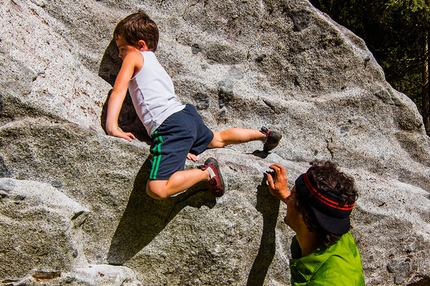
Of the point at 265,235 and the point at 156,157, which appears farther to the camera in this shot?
the point at 265,235

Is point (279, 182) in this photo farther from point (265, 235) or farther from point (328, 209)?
point (328, 209)

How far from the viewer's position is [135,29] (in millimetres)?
3045

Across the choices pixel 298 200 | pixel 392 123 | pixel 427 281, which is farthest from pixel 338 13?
pixel 298 200

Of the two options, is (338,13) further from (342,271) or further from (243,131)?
(342,271)

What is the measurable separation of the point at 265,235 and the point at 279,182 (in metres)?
0.39

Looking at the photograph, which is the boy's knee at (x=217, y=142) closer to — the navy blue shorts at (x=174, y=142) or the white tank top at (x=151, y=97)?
the navy blue shorts at (x=174, y=142)

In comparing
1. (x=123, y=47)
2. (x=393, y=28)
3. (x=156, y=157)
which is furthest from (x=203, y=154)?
(x=393, y=28)

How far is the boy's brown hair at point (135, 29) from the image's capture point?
9.98 feet

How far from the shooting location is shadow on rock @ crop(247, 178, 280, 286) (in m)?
3.09

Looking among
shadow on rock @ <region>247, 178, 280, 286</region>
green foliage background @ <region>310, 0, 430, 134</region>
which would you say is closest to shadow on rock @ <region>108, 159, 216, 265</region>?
shadow on rock @ <region>247, 178, 280, 286</region>

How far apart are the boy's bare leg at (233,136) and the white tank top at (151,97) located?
380 mm

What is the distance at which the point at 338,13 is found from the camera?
5.88 m

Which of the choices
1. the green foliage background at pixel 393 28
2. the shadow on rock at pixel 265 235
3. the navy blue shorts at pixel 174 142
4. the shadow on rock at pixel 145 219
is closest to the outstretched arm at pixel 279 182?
the shadow on rock at pixel 265 235

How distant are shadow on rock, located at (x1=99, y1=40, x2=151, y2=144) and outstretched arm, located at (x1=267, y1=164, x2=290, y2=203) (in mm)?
852
